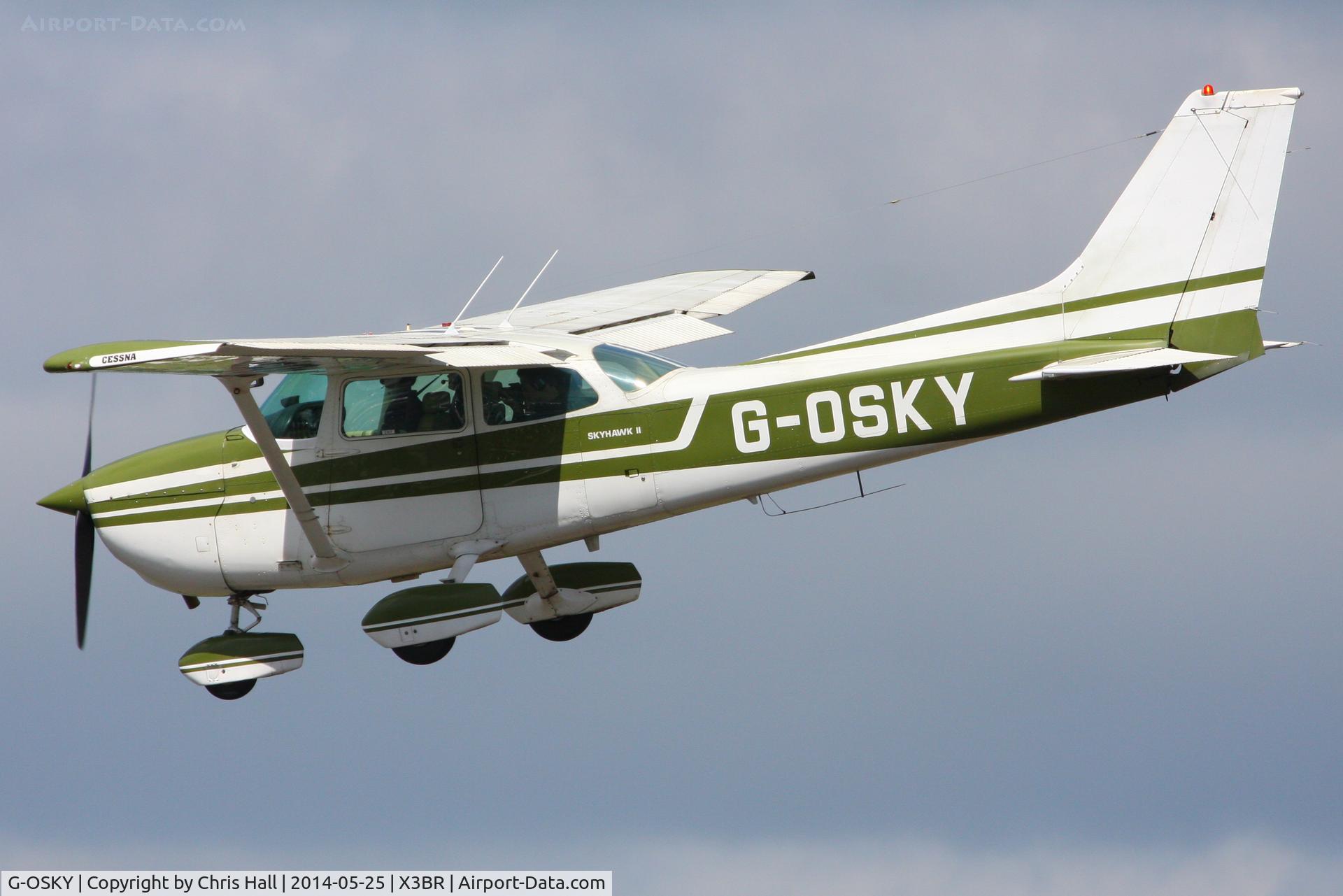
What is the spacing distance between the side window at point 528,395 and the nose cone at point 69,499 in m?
3.60

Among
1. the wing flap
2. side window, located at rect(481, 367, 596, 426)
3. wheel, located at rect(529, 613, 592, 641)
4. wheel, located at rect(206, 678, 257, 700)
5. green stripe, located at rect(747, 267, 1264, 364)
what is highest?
the wing flap

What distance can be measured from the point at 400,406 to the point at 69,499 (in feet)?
10.0

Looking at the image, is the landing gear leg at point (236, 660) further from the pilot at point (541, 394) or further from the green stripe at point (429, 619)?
the pilot at point (541, 394)

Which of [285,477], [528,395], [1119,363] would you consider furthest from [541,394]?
[1119,363]

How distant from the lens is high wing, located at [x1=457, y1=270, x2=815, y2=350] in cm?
1611

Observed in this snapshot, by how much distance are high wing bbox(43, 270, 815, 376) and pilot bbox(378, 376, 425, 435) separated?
272 mm

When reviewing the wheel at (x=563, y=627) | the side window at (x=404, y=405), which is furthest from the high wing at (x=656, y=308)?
the wheel at (x=563, y=627)

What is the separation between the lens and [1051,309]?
1377 centimetres

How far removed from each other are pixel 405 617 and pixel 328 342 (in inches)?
93.3

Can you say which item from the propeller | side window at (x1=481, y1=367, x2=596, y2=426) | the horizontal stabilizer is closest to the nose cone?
the propeller

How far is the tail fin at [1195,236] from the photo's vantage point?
13.2 meters

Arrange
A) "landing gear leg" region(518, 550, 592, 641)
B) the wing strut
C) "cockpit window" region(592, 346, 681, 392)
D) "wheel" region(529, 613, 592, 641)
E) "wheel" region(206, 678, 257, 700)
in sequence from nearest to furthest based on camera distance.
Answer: the wing strut
"cockpit window" region(592, 346, 681, 392)
"wheel" region(206, 678, 257, 700)
"landing gear leg" region(518, 550, 592, 641)
"wheel" region(529, 613, 592, 641)

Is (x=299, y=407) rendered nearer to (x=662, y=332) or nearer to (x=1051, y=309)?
(x=662, y=332)

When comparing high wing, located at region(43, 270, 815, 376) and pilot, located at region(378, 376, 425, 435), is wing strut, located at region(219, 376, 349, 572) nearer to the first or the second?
high wing, located at region(43, 270, 815, 376)
